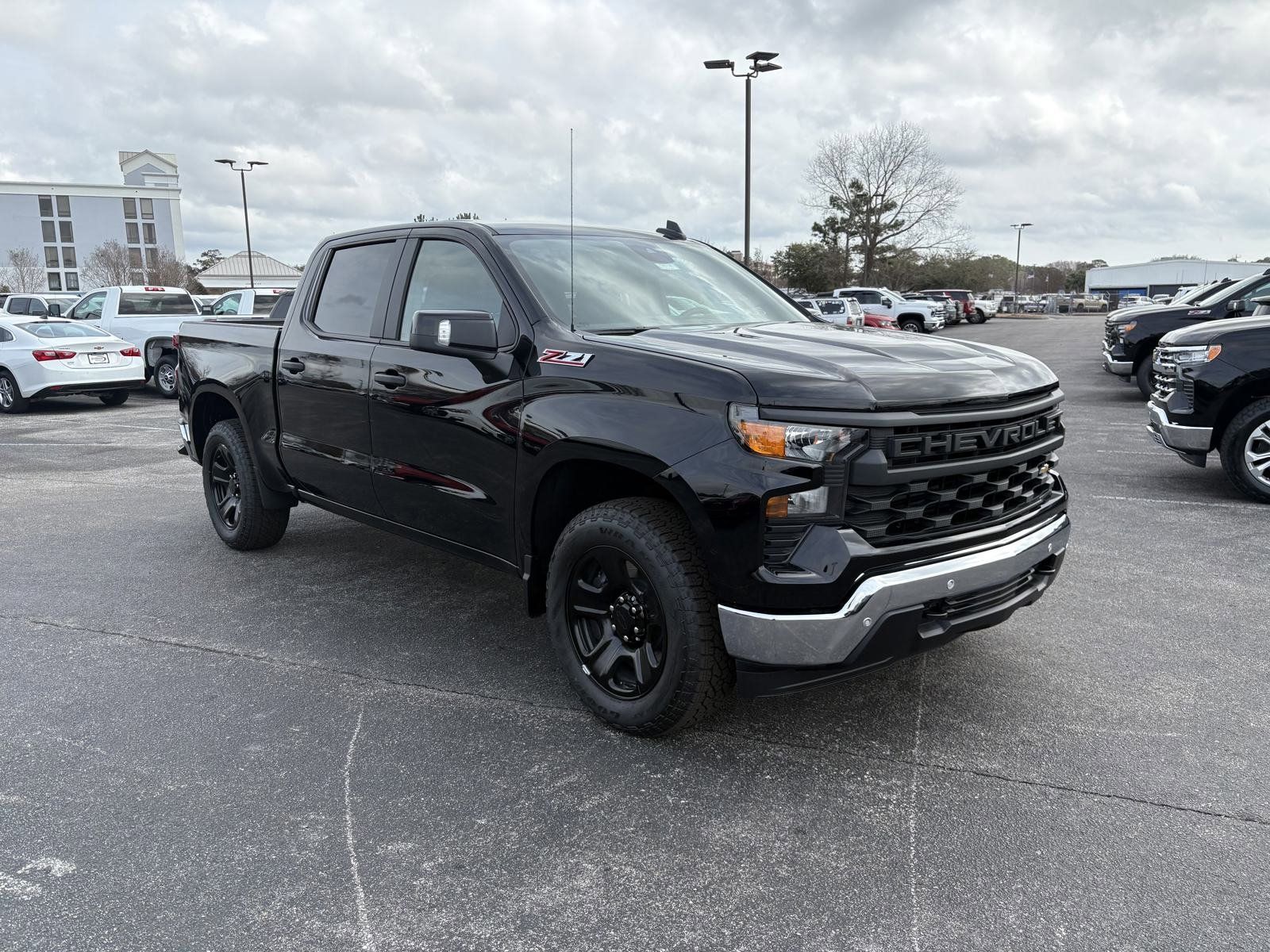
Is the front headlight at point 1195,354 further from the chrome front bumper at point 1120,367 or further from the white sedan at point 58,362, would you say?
the white sedan at point 58,362

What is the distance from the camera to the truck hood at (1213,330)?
276 inches

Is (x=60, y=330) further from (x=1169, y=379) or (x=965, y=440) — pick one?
(x=965, y=440)

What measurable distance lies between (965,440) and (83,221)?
120m

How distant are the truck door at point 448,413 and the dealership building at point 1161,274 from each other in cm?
10570

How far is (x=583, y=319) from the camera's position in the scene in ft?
12.8

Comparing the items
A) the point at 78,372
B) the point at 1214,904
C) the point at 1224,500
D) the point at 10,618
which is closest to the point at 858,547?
the point at 1214,904

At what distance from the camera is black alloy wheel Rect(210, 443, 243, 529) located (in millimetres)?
5957

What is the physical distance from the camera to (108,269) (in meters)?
83.9

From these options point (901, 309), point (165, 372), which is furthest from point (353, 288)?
point (901, 309)

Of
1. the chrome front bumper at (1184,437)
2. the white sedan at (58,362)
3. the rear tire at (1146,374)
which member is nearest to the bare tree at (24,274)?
the white sedan at (58,362)

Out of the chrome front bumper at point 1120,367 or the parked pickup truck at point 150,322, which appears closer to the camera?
the chrome front bumper at point 1120,367

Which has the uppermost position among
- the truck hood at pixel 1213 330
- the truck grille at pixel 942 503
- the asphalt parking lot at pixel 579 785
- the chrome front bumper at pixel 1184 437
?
the truck hood at pixel 1213 330

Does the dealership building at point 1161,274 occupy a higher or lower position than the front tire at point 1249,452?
higher

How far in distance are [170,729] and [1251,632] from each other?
15.1 feet
